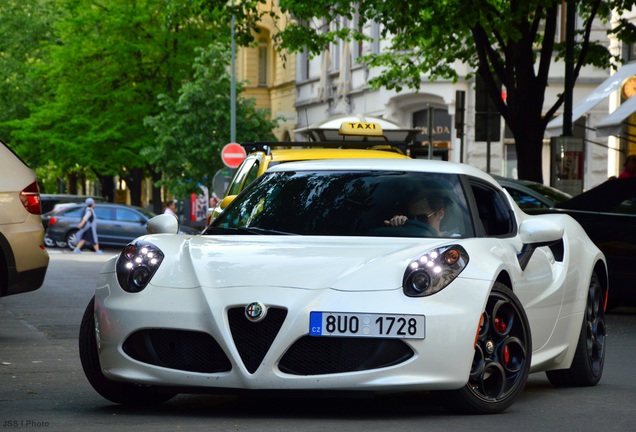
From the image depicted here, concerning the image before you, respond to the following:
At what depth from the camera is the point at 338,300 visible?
7.24 meters

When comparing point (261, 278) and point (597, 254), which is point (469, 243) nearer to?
point (261, 278)

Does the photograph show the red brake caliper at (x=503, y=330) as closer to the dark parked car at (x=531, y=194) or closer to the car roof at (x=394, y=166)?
the car roof at (x=394, y=166)

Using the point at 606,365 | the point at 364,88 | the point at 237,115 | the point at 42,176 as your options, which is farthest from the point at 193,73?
the point at 606,365

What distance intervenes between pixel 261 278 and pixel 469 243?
112cm

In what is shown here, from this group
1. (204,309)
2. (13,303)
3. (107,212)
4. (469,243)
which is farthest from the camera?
(107,212)

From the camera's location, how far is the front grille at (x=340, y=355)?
7238 mm

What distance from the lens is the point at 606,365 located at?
36.3 feet

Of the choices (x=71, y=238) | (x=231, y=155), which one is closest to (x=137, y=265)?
(x=231, y=155)

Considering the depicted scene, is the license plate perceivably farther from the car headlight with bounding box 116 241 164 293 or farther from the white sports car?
the car headlight with bounding box 116 241 164 293

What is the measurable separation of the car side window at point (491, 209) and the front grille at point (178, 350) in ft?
7.12

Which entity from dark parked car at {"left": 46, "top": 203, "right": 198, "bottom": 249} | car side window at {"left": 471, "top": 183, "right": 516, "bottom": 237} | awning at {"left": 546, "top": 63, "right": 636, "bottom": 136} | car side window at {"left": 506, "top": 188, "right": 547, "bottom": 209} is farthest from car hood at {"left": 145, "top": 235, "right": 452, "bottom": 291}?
dark parked car at {"left": 46, "top": 203, "right": 198, "bottom": 249}

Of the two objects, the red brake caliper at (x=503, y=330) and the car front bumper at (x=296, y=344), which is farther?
the red brake caliper at (x=503, y=330)

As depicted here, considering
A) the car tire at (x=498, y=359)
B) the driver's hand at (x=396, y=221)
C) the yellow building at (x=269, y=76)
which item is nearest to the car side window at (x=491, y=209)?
the driver's hand at (x=396, y=221)

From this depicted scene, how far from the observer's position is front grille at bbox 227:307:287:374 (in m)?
7.22
